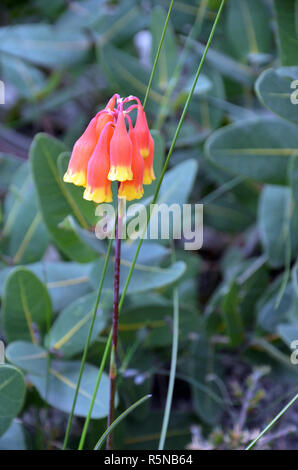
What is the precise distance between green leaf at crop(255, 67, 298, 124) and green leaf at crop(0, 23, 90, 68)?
728 millimetres

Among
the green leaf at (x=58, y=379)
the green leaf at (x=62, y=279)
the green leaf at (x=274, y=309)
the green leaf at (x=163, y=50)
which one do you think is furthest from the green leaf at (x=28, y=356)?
the green leaf at (x=163, y=50)

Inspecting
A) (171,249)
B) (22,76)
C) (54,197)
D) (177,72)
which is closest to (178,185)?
(171,249)

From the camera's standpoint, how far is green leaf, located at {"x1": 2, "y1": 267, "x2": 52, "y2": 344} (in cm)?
90

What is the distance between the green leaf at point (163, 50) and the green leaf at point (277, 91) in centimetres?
45

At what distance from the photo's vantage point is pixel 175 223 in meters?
1.02

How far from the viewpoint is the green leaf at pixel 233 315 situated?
106 cm

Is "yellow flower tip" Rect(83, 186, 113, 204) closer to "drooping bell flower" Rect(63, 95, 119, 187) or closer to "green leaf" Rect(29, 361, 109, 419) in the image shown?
"drooping bell flower" Rect(63, 95, 119, 187)

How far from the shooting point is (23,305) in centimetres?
93

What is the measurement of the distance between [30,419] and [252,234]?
75 centimetres

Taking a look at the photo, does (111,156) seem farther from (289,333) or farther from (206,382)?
(206,382)

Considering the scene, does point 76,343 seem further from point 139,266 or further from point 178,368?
point 178,368

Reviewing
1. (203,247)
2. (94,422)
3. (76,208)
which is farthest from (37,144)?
(203,247)

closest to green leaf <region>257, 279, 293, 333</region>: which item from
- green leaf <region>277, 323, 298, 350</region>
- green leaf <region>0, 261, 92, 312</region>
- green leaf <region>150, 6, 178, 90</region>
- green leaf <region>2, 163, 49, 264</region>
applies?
green leaf <region>277, 323, 298, 350</region>

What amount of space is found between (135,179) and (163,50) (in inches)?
29.8
